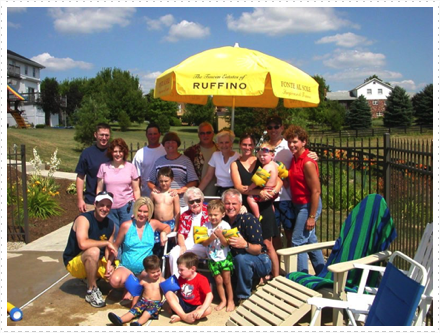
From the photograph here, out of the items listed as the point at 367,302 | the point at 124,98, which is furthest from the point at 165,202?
the point at 124,98

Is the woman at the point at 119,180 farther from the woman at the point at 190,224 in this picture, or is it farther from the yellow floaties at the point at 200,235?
the yellow floaties at the point at 200,235

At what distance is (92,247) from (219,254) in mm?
1420

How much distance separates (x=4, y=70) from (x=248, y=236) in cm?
349

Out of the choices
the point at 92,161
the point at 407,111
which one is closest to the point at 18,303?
the point at 92,161

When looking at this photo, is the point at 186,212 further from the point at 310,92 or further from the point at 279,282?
the point at 310,92

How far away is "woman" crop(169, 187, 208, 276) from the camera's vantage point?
15.0ft

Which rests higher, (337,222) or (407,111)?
(407,111)

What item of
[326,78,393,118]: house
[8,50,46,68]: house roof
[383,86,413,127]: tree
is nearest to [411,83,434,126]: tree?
[383,86,413,127]: tree

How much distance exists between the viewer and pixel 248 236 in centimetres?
445

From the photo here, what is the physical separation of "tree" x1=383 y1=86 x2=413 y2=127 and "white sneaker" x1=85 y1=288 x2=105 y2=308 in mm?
44925

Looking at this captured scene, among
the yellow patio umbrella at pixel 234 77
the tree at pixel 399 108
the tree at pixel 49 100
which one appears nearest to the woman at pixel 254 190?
the yellow patio umbrella at pixel 234 77

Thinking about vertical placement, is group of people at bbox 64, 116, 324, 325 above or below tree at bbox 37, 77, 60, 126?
below

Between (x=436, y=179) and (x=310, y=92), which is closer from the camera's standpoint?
(x=436, y=179)

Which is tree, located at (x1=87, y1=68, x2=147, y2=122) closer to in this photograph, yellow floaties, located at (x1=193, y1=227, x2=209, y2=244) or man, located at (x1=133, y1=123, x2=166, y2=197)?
man, located at (x1=133, y1=123, x2=166, y2=197)
